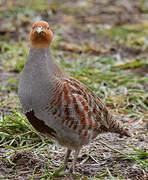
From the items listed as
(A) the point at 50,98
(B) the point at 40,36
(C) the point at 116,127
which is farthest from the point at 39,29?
(C) the point at 116,127

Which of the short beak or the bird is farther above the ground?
the short beak

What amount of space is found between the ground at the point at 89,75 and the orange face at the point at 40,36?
1.31ft

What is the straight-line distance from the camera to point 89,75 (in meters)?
6.15

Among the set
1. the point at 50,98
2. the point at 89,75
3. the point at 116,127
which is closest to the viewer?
the point at 50,98

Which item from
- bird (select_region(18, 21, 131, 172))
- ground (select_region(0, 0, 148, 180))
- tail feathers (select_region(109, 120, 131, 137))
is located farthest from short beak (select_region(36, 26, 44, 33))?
tail feathers (select_region(109, 120, 131, 137))

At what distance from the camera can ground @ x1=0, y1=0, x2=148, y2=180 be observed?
383 cm

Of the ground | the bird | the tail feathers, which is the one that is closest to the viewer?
the bird

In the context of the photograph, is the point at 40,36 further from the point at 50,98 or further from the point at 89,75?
the point at 89,75

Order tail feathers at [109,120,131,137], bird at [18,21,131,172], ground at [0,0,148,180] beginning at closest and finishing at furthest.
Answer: bird at [18,21,131,172] < ground at [0,0,148,180] < tail feathers at [109,120,131,137]

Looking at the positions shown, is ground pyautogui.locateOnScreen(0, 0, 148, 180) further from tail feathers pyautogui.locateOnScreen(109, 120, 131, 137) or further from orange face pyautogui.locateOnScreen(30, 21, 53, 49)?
orange face pyautogui.locateOnScreen(30, 21, 53, 49)

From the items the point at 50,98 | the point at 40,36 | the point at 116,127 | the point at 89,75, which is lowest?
the point at 116,127

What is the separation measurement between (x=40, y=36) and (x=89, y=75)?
284 cm

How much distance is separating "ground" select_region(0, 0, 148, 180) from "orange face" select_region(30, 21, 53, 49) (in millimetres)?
399

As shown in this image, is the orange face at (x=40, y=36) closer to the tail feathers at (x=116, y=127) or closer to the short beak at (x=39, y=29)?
the short beak at (x=39, y=29)
